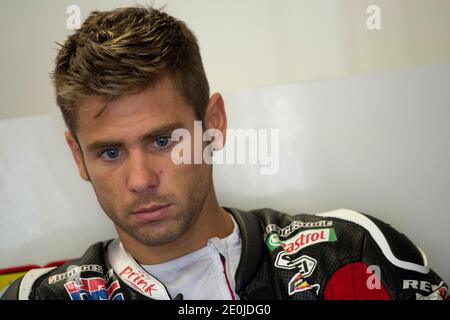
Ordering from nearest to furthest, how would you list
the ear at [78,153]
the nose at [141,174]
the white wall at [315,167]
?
the nose at [141,174] → the ear at [78,153] → the white wall at [315,167]

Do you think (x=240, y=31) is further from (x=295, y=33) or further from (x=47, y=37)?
(x=47, y=37)

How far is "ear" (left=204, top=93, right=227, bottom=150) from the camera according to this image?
904mm

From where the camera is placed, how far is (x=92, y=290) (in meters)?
0.84

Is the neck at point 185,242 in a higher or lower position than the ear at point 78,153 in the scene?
lower

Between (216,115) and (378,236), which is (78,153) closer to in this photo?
(216,115)

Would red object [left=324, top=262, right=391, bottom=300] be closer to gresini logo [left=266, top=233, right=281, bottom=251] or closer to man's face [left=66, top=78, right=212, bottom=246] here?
gresini logo [left=266, top=233, right=281, bottom=251]

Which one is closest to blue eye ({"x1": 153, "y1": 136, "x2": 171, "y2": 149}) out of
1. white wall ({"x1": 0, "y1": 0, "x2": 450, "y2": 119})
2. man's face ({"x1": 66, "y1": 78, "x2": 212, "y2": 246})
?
man's face ({"x1": 66, "y1": 78, "x2": 212, "y2": 246})

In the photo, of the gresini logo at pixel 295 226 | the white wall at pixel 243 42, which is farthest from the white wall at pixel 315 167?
the gresini logo at pixel 295 226

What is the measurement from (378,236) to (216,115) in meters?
0.37

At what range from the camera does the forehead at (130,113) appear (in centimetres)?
79

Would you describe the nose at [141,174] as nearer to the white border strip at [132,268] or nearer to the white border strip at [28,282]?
the white border strip at [132,268]

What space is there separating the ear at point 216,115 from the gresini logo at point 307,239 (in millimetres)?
224

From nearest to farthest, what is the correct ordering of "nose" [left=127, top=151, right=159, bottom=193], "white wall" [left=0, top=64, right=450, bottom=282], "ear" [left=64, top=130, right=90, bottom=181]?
"nose" [left=127, top=151, right=159, bottom=193] → "ear" [left=64, top=130, right=90, bottom=181] → "white wall" [left=0, top=64, right=450, bottom=282]


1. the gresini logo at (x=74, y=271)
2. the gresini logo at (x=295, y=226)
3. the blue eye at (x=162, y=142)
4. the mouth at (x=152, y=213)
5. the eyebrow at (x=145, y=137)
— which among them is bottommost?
the gresini logo at (x=74, y=271)
